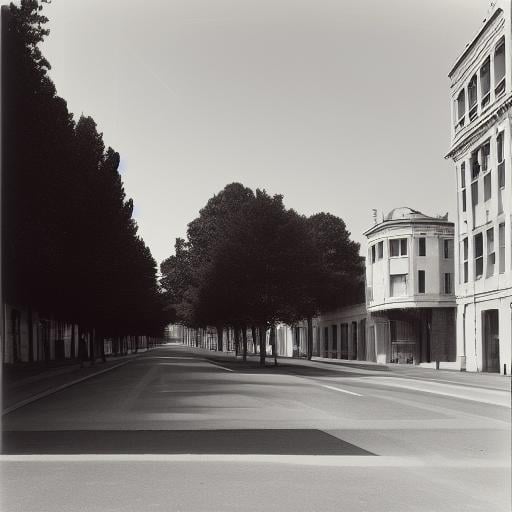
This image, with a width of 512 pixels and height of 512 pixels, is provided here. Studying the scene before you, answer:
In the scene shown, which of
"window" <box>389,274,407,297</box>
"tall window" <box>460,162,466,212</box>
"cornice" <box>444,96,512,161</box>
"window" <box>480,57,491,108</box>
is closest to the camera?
"cornice" <box>444,96,512,161</box>

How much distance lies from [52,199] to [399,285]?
32837 mm

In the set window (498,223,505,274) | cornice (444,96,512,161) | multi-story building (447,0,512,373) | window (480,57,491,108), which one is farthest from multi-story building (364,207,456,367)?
window (480,57,491,108)

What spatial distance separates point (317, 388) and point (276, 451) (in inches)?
508

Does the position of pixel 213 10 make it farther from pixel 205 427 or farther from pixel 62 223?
pixel 62 223

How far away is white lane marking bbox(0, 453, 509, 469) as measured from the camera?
8672mm

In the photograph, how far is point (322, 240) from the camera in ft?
161

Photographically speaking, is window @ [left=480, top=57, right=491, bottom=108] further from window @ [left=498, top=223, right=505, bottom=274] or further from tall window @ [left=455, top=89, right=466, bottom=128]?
window @ [left=498, top=223, right=505, bottom=274]

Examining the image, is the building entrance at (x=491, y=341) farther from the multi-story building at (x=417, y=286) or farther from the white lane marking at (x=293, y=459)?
the white lane marking at (x=293, y=459)

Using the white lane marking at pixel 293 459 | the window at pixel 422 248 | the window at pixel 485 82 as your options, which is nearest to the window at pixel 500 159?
the window at pixel 485 82

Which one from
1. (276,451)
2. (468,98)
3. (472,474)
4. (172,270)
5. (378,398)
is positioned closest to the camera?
(472,474)

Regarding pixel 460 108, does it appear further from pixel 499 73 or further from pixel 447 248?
pixel 447 248

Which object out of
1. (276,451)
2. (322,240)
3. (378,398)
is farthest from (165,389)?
(322,240)

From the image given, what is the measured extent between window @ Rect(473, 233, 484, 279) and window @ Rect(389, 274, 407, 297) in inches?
543

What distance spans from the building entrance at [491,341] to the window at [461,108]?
8.50 m
